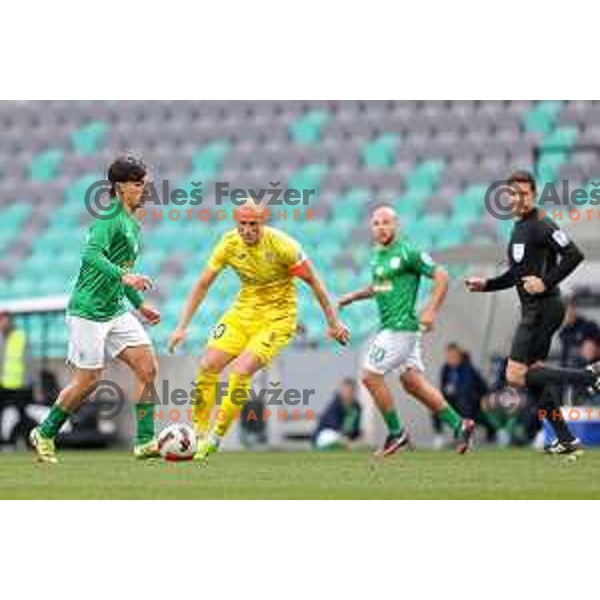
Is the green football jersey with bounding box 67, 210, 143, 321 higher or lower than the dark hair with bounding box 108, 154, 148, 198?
lower

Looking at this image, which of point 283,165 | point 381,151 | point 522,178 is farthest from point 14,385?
point 522,178

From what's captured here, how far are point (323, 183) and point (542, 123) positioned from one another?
3208 mm

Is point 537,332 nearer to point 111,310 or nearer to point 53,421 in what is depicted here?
point 111,310

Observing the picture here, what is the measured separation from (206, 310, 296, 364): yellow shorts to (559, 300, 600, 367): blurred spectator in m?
6.71

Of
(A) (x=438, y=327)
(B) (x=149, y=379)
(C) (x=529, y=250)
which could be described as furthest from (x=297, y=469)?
(A) (x=438, y=327)

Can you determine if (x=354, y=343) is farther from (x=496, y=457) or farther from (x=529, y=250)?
(x=529, y=250)

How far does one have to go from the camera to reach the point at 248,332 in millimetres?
14078

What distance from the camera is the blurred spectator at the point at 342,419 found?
2120cm

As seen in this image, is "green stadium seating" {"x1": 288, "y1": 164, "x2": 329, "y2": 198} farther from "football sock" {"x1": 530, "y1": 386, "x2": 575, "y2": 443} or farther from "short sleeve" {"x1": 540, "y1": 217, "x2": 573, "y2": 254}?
"short sleeve" {"x1": 540, "y1": 217, "x2": 573, "y2": 254}

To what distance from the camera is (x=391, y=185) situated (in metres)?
27.8

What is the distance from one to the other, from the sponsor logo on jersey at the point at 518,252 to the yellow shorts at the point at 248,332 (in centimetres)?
164

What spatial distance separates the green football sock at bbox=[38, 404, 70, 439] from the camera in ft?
43.5
